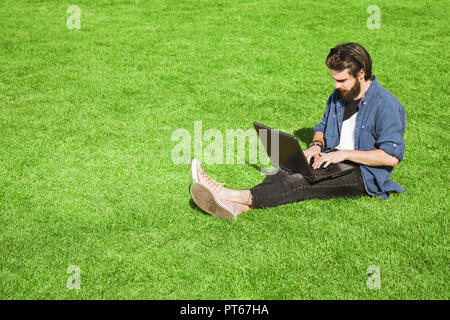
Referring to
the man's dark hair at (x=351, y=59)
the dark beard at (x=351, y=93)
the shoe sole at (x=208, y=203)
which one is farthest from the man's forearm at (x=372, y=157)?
the shoe sole at (x=208, y=203)

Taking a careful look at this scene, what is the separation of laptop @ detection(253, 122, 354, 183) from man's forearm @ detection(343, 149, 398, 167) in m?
0.19

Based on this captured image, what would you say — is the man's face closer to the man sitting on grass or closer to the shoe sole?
the man sitting on grass

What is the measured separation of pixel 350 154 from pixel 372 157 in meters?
0.25

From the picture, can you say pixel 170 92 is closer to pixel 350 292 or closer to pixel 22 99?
pixel 22 99

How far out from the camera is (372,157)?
486 cm

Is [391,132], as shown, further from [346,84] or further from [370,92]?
[346,84]

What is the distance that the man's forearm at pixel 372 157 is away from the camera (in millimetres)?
4843

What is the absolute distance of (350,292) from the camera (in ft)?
13.0

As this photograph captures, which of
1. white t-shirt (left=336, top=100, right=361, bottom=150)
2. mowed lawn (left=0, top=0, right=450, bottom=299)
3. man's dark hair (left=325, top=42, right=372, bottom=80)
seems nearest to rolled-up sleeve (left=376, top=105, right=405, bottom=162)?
white t-shirt (left=336, top=100, right=361, bottom=150)

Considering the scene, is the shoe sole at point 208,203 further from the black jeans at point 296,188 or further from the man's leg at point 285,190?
the black jeans at point 296,188

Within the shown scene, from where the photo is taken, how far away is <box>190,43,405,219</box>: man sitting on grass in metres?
4.84

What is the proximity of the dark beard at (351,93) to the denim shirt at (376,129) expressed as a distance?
11 cm
